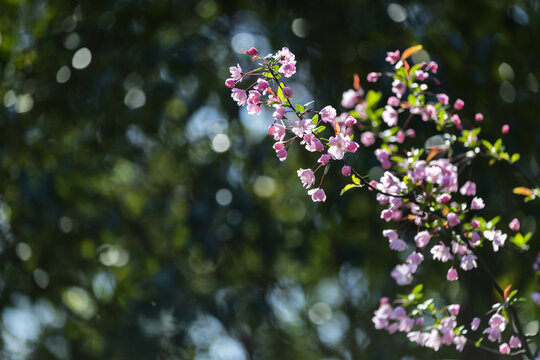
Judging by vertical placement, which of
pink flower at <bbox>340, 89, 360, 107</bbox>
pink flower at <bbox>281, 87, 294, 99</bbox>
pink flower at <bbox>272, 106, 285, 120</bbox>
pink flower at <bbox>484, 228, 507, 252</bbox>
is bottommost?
pink flower at <bbox>484, 228, 507, 252</bbox>

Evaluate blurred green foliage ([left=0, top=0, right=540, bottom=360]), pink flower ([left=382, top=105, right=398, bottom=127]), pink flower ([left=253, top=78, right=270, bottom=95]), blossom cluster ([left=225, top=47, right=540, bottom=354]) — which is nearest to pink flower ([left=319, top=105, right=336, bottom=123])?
blossom cluster ([left=225, top=47, right=540, bottom=354])

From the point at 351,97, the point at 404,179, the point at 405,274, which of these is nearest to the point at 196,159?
the point at 351,97

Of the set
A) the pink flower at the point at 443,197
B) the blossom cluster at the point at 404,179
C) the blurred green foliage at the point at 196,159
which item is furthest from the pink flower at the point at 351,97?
the blurred green foliage at the point at 196,159

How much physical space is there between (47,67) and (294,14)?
1.26 metres

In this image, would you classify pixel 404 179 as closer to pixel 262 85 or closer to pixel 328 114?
pixel 328 114

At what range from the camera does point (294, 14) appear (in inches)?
135

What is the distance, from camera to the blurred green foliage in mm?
2963

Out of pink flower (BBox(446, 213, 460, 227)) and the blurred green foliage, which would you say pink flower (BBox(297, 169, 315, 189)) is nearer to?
pink flower (BBox(446, 213, 460, 227))

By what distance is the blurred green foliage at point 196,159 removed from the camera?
2963mm

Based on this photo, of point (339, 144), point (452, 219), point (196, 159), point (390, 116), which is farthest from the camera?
point (196, 159)

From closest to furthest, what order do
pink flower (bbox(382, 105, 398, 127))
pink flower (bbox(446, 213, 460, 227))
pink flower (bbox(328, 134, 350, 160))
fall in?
pink flower (bbox(328, 134, 350, 160)) < pink flower (bbox(446, 213, 460, 227)) < pink flower (bbox(382, 105, 398, 127))

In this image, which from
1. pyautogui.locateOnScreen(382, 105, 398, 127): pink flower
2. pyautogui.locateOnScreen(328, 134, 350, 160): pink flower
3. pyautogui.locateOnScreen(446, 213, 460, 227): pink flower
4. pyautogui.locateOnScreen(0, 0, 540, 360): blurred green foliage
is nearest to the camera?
pyautogui.locateOnScreen(328, 134, 350, 160): pink flower

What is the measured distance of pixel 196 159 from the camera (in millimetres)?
4129

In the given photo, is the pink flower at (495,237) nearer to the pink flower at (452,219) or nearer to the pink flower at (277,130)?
the pink flower at (452,219)
